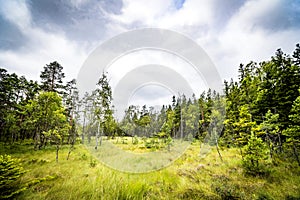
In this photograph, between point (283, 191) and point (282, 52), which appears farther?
point (282, 52)

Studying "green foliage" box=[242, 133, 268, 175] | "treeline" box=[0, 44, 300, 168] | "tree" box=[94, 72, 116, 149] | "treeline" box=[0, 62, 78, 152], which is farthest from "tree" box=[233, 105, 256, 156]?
"treeline" box=[0, 62, 78, 152]

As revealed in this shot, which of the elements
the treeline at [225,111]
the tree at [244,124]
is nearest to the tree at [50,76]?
the treeline at [225,111]

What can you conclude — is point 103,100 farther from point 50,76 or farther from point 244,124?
point 244,124

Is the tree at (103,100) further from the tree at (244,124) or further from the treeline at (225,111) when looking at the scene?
the tree at (244,124)

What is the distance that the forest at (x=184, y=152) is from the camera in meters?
4.51

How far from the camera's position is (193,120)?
32.2 m

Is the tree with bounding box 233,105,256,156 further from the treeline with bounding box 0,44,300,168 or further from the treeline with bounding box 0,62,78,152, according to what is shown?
the treeline with bounding box 0,62,78,152

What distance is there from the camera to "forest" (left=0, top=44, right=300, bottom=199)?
4.51 m

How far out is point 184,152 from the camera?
15.8 metres

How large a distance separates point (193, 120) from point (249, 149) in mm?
24808

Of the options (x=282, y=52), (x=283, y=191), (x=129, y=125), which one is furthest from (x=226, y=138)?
(x=129, y=125)

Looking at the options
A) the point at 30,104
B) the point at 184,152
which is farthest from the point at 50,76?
the point at 184,152

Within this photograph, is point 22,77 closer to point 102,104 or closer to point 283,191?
point 102,104

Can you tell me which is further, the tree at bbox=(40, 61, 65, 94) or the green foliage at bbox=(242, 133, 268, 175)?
the tree at bbox=(40, 61, 65, 94)
